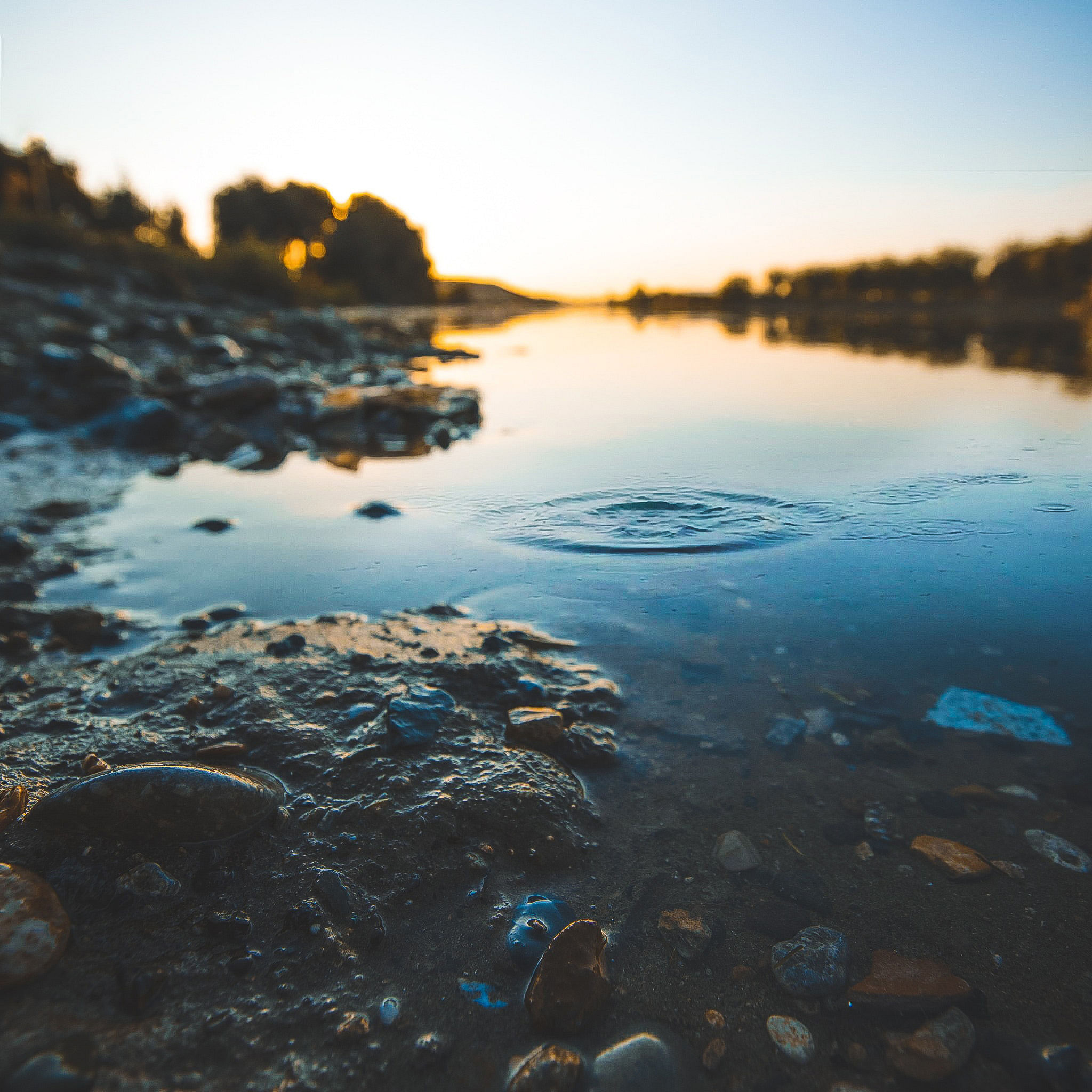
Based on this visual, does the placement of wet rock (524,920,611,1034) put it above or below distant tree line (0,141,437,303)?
below

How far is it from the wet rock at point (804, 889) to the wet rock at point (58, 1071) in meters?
1.30

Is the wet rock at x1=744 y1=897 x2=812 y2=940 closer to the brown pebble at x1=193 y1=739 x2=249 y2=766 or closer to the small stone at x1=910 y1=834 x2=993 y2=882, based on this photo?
the small stone at x1=910 y1=834 x2=993 y2=882

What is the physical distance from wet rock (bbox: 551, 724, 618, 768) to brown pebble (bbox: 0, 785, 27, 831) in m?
1.28

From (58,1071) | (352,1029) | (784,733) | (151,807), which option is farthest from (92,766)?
(784,733)

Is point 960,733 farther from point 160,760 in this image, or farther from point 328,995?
Answer: point 160,760

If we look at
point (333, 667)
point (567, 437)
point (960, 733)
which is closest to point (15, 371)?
point (567, 437)


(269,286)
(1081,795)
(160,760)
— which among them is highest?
(269,286)

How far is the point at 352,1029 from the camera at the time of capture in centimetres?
115

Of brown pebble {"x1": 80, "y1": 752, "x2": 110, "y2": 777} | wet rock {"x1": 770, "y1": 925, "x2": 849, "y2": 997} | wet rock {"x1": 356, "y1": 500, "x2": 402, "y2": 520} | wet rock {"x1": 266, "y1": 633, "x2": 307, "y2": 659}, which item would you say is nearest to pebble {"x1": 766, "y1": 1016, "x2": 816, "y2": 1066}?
Result: wet rock {"x1": 770, "y1": 925, "x2": 849, "y2": 997}

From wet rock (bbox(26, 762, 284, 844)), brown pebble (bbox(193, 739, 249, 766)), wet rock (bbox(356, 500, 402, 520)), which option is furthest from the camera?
wet rock (bbox(356, 500, 402, 520))

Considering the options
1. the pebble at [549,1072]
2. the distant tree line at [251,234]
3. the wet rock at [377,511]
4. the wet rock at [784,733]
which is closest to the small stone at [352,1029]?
the pebble at [549,1072]

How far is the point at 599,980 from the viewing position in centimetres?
122

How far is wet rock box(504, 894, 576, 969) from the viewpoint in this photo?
130cm

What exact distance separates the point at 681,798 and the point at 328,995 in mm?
937
